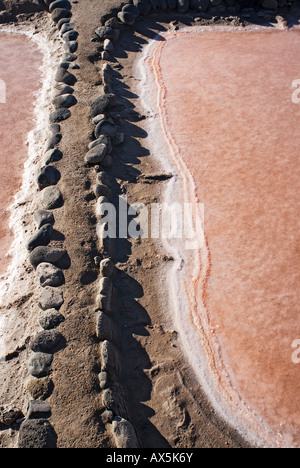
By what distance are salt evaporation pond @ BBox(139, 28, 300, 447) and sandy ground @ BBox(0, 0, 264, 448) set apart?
0.16 m

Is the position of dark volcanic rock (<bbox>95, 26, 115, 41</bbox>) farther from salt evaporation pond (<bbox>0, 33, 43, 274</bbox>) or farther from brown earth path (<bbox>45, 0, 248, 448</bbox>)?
brown earth path (<bbox>45, 0, 248, 448</bbox>)

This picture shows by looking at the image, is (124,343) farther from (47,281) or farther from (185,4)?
(185,4)

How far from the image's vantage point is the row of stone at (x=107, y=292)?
2979 millimetres

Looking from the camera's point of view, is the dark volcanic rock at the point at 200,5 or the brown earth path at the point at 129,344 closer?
the brown earth path at the point at 129,344

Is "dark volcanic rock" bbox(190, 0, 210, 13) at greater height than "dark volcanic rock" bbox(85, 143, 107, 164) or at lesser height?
greater

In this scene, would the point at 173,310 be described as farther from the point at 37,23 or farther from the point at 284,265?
the point at 37,23

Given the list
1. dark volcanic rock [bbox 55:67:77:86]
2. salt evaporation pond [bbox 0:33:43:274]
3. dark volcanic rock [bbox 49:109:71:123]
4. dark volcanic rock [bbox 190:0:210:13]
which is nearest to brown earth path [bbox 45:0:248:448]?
dark volcanic rock [bbox 49:109:71:123]

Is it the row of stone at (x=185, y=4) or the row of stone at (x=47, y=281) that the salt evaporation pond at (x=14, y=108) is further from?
the row of stone at (x=185, y=4)

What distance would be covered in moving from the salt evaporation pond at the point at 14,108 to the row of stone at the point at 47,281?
1.27ft

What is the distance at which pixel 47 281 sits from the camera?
12.4 ft

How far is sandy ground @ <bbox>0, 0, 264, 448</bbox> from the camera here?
3.01m

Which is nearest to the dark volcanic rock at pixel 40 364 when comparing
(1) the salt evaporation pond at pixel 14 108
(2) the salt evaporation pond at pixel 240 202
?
(2) the salt evaporation pond at pixel 240 202

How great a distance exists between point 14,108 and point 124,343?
382 cm

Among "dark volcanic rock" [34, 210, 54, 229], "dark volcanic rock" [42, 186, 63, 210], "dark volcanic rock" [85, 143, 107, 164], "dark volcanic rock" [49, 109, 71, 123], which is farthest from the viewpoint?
"dark volcanic rock" [49, 109, 71, 123]
